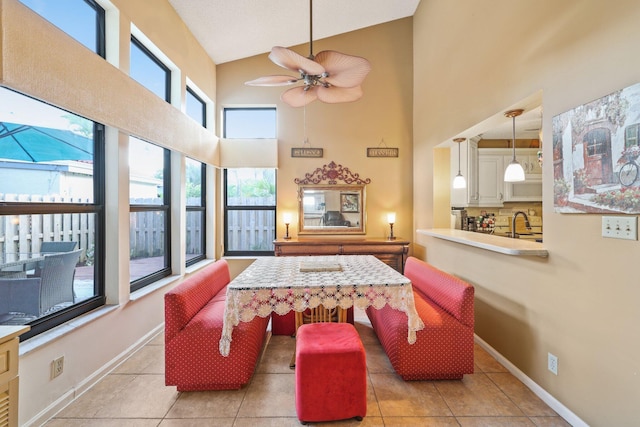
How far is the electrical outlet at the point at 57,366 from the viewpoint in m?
1.81

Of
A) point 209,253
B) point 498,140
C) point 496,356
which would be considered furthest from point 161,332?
point 498,140

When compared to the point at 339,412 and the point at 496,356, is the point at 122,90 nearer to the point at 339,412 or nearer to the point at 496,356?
the point at 339,412

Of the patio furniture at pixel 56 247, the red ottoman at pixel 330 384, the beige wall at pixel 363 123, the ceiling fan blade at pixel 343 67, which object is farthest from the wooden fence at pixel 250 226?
the red ottoman at pixel 330 384

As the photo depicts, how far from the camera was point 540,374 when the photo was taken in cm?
200

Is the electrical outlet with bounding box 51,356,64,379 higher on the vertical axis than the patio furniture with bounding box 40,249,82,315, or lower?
lower

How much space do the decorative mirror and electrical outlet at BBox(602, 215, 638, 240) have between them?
314 cm

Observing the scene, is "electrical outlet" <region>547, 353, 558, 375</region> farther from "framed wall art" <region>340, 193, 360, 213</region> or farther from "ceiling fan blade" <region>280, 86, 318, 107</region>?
"framed wall art" <region>340, 193, 360, 213</region>

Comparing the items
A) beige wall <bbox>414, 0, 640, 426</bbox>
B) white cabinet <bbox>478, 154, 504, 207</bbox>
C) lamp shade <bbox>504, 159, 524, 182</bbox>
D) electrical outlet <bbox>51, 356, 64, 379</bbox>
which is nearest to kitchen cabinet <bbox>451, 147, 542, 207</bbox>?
white cabinet <bbox>478, 154, 504, 207</bbox>

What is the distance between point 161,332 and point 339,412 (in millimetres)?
2209

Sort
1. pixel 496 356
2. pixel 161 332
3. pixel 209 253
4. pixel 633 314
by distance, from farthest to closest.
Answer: pixel 209 253 → pixel 161 332 → pixel 496 356 → pixel 633 314

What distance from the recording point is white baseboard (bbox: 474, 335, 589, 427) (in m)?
1.74

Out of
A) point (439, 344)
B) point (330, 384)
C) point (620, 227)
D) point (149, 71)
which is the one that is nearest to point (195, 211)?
point (149, 71)

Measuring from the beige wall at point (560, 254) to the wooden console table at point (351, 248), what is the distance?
119cm

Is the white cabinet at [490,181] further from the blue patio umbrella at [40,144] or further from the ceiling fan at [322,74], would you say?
the blue patio umbrella at [40,144]
